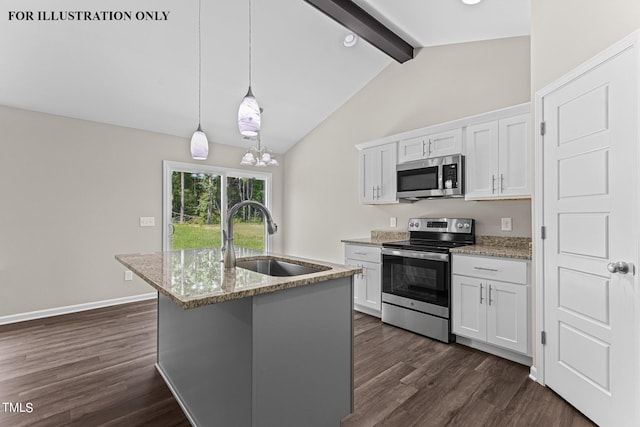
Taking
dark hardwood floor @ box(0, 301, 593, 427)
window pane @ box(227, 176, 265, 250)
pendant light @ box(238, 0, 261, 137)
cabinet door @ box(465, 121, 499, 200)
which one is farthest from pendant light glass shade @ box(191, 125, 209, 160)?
window pane @ box(227, 176, 265, 250)

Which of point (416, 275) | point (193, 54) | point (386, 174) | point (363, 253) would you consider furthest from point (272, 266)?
point (193, 54)

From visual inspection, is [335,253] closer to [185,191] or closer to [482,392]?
[185,191]

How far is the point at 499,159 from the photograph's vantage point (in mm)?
2756

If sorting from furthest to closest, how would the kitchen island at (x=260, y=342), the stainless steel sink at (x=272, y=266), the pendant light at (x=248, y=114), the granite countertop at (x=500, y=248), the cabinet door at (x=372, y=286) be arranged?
1. the cabinet door at (x=372, y=286)
2. the granite countertop at (x=500, y=248)
3. the stainless steel sink at (x=272, y=266)
4. the pendant light at (x=248, y=114)
5. the kitchen island at (x=260, y=342)

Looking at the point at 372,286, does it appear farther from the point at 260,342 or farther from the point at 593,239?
the point at 260,342

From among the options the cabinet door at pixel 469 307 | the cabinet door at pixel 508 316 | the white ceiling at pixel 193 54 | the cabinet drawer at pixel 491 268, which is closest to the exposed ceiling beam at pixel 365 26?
the white ceiling at pixel 193 54

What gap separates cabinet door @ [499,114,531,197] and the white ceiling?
0.96m

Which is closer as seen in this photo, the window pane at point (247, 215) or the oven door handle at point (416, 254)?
the oven door handle at point (416, 254)

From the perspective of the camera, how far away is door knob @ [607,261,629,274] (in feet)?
5.28

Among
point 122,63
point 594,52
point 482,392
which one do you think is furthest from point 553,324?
point 122,63

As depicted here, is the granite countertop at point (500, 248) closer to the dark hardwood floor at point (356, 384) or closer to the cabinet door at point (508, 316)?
the cabinet door at point (508, 316)

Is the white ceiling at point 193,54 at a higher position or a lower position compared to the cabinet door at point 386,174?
higher

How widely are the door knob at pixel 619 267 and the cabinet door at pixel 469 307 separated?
1031mm

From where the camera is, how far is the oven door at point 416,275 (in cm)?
288
